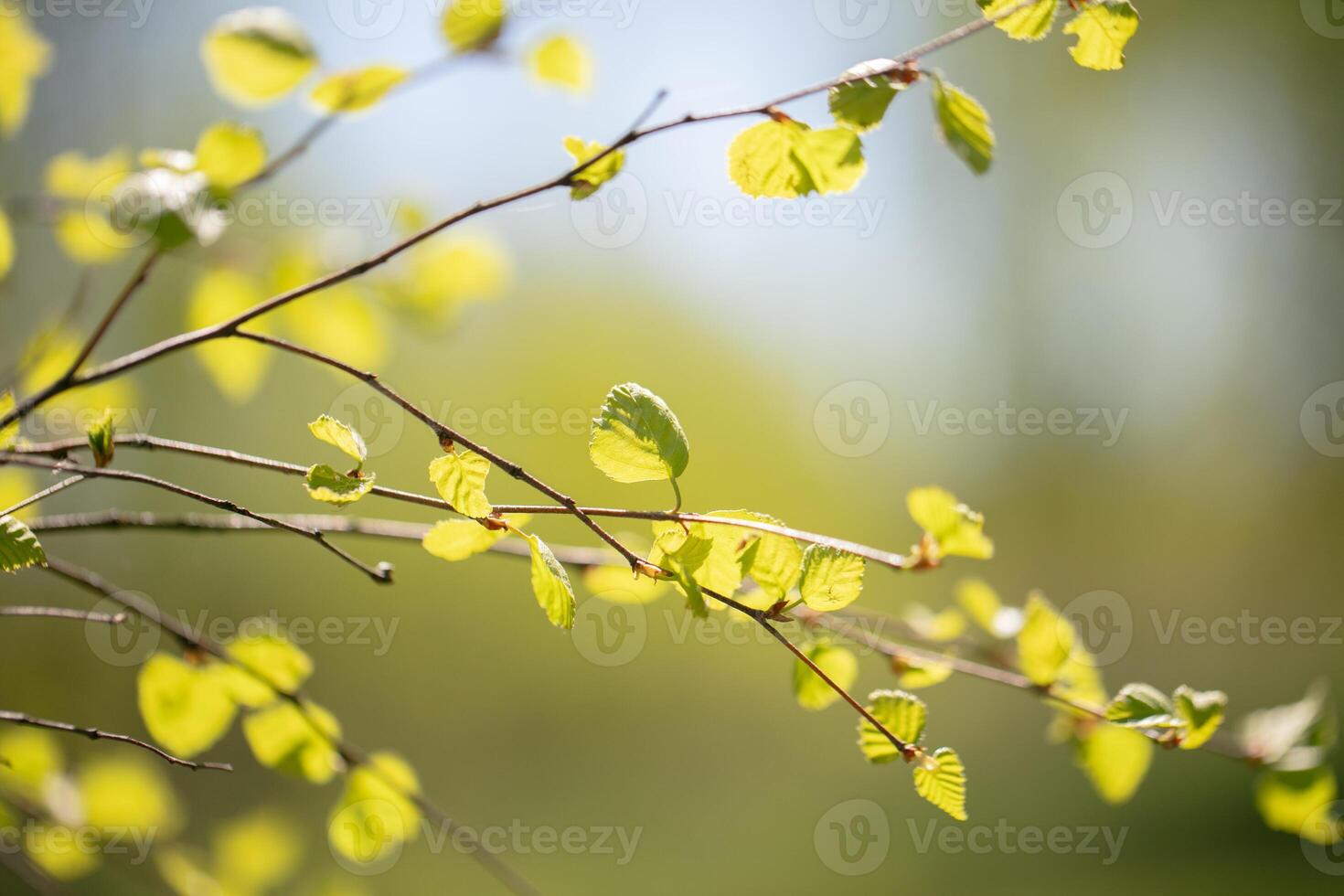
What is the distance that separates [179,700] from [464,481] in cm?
24

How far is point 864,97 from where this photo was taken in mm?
289

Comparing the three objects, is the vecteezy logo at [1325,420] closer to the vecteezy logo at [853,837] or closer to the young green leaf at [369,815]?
the vecteezy logo at [853,837]

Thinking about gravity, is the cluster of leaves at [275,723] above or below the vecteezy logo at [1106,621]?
above

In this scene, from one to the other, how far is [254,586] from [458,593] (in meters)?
0.96

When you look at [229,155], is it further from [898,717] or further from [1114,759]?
[1114,759]

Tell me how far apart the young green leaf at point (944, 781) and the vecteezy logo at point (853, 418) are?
3208mm

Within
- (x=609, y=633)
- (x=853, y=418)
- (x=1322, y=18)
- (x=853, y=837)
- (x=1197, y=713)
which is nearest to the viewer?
(x=1197, y=713)

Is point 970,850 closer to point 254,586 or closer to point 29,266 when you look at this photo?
point 254,586

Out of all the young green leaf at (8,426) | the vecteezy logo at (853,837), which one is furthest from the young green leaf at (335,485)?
the vecteezy logo at (853,837)

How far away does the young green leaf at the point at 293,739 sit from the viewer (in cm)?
41

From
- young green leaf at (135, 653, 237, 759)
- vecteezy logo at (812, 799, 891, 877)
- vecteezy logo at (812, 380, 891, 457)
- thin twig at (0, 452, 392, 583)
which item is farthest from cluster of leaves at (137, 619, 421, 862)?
vecteezy logo at (812, 799, 891, 877)

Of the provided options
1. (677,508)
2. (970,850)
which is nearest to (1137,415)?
(970,850)

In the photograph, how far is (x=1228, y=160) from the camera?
4.12 meters

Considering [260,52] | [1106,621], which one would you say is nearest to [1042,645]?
[260,52]
